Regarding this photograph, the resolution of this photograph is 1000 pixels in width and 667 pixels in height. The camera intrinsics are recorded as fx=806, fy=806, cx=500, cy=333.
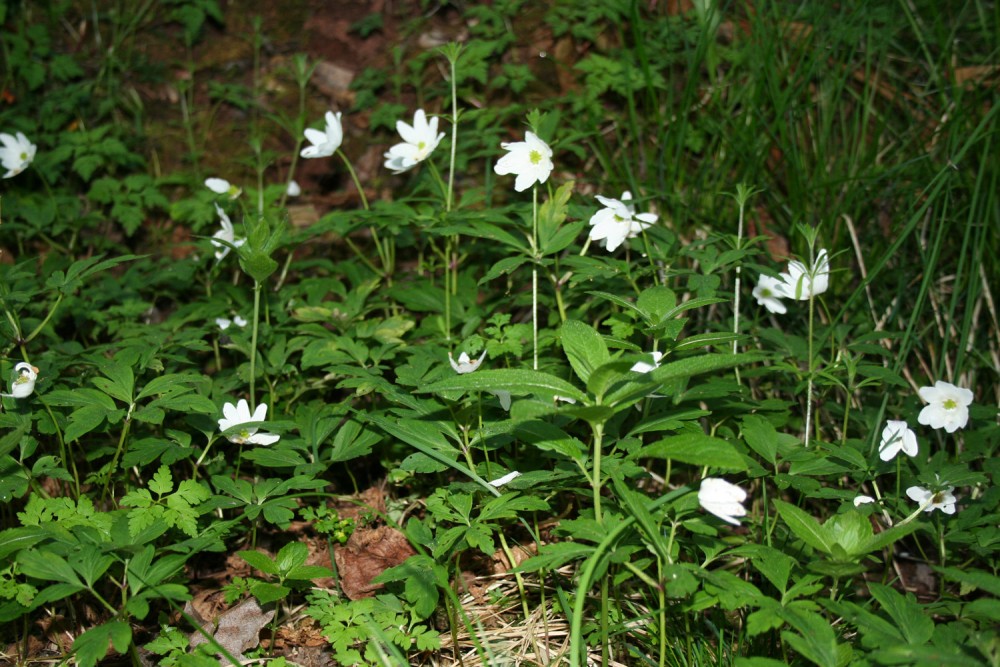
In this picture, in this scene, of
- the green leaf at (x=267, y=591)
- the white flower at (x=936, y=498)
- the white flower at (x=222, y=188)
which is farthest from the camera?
the white flower at (x=222, y=188)

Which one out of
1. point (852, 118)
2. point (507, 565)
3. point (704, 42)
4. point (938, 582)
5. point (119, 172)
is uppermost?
point (704, 42)

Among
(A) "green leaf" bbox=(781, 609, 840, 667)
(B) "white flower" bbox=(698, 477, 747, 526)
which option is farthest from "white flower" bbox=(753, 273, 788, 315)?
(A) "green leaf" bbox=(781, 609, 840, 667)

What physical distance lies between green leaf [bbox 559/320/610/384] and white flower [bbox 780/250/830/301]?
714 mm

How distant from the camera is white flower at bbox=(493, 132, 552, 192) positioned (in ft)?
7.00

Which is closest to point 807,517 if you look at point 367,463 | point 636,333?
point 636,333

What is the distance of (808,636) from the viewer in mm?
1455

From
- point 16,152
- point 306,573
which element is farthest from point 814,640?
point 16,152

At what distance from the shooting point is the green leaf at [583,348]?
169cm

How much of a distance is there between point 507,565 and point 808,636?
2.89 ft

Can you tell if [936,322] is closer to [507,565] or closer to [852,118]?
[852,118]

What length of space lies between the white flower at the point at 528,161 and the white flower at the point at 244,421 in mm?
905

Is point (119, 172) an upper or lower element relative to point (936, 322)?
upper

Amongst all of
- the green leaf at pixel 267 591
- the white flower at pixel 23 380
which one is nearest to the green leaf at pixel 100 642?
the green leaf at pixel 267 591

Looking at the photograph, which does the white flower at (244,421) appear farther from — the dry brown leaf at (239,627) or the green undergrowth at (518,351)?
the dry brown leaf at (239,627)
